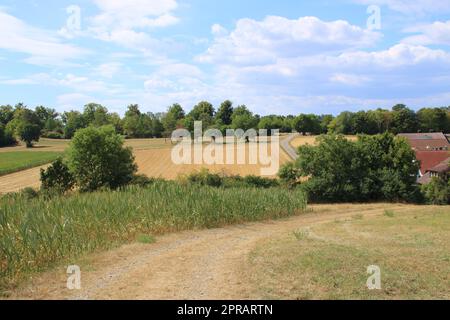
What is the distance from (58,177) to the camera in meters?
40.9

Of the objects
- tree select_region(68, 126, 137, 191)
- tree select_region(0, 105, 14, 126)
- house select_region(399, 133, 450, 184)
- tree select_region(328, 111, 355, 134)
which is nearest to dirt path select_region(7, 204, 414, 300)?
tree select_region(68, 126, 137, 191)

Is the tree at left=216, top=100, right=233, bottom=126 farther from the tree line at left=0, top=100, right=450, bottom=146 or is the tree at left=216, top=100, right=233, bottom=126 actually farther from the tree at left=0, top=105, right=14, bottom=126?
the tree at left=0, top=105, right=14, bottom=126

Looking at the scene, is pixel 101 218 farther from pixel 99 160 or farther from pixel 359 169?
pixel 99 160

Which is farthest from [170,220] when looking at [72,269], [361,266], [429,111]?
[429,111]

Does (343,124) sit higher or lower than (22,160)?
higher

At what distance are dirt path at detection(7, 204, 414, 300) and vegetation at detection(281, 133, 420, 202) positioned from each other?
2522 centimetres

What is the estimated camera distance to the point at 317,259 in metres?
9.43

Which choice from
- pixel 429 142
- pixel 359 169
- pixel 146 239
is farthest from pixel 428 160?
pixel 146 239

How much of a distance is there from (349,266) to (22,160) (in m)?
68.3

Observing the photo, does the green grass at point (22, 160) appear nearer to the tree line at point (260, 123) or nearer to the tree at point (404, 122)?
the tree line at point (260, 123)

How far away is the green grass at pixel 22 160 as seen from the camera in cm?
5938

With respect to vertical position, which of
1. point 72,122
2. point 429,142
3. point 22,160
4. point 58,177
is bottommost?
point 58,177
